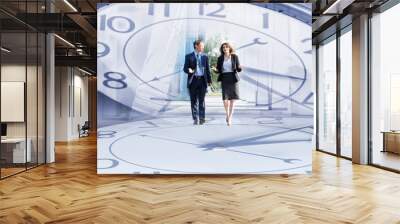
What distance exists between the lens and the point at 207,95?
662cm

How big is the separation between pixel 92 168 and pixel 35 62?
2.43m

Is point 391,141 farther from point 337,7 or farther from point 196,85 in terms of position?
point 196,85

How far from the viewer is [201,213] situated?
4184 mm

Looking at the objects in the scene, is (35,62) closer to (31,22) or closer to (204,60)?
(31,22)

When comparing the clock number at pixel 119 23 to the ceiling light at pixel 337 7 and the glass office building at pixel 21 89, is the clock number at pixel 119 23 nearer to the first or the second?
the glass office building at pixel 21 89

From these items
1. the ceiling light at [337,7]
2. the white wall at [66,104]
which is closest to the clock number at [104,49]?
the ceiling light at [337,7]

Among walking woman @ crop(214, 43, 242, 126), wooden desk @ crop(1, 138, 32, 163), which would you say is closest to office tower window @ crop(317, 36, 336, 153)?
walking woman @ crop(214, 43, 242, 126)

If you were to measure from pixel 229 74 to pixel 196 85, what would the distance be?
60 centimetres

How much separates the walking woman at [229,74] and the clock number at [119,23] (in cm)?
160

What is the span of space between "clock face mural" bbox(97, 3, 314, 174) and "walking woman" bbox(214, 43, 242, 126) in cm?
9

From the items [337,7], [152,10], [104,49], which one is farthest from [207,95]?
[337,7]

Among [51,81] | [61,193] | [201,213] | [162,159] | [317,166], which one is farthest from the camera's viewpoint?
[51,81]

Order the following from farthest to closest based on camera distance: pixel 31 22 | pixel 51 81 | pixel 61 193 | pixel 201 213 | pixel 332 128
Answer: pixel 332 128, pixel 51 81, pixel 31 22, pixel 61 193, pixel 201 213

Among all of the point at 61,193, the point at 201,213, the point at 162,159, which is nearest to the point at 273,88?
the point at 162,159
